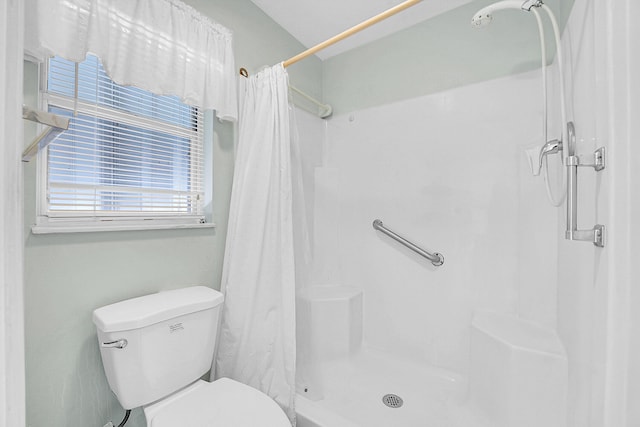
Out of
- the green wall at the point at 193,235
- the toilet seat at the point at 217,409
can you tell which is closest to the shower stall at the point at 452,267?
the green wall at the point at 193,235

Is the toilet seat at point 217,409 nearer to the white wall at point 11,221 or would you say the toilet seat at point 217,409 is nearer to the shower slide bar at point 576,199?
the white wall at point 11,221

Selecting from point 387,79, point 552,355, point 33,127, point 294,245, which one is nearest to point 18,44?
point 33,127

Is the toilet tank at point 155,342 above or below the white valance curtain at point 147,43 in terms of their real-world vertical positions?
below

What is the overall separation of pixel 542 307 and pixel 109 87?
7.20ft

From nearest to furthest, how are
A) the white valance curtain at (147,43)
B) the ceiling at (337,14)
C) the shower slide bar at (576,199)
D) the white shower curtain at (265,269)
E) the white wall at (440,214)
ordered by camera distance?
the shower slide bar at (576,199) → the white valance curtain at (147,43) → the white shower curtain at (265,269) → the white wall at (440,214) → the ceiling at (337,14)

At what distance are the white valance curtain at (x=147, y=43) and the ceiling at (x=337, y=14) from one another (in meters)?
0.49

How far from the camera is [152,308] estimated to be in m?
0.95

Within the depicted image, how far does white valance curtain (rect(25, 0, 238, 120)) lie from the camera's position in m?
0.81

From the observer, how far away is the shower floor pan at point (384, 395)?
126cm

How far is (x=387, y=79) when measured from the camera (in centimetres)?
182

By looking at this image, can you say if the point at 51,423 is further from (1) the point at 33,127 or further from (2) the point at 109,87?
(2) the point at 109,87

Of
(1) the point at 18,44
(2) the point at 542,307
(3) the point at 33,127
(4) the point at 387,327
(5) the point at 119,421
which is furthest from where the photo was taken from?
(4) the point at 387,327

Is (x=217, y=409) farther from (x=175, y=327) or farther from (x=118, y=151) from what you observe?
(x=118, y=151)

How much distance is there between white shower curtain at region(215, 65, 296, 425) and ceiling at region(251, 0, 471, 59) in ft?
1.96
